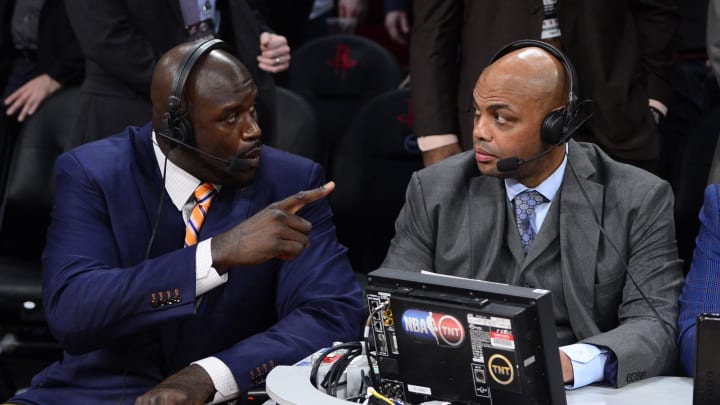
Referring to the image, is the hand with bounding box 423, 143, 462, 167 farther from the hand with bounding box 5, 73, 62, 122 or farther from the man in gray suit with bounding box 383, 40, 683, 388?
the hand with bounding box 5, 73, 62, 122

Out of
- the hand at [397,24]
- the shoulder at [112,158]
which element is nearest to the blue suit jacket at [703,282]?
the shoulder at [112,158]

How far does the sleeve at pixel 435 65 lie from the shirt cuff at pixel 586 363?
1431mm

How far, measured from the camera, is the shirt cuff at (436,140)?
3.91 metres

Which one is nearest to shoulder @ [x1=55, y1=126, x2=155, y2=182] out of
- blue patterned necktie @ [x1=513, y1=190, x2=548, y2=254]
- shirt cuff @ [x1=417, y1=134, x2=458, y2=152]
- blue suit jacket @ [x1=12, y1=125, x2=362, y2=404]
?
blue suit jacket @ [x1=12, y1=125, x2=362, y2=404]

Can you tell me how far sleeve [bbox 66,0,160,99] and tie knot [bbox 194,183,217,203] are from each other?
1099 mm

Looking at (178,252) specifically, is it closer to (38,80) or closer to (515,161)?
(515,161)

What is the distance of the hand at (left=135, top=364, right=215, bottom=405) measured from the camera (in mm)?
2654

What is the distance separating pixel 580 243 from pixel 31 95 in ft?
9.48

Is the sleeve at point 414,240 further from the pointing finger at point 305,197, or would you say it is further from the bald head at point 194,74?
A: the bald head at point 194,74

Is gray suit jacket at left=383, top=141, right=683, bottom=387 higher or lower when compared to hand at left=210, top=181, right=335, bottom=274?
lower

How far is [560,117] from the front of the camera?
9.70 ft

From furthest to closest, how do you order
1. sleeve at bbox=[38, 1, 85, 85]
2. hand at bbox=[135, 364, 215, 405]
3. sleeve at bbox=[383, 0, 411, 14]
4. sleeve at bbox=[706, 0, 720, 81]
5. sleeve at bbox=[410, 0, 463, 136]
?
sleeve at bbox=[383, 0, 411, 14] < sleeve at bbox=[38, 1, 85, 85] < sleeve at bbox=[410, 0, 463, 136] < sleeve at bbox=[706, 0, 720, 81] < hand at bbox=[135, 364, 215, 405]

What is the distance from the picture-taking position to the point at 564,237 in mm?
2959

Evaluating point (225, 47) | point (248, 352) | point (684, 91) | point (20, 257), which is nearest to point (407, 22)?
point (684, 91)
